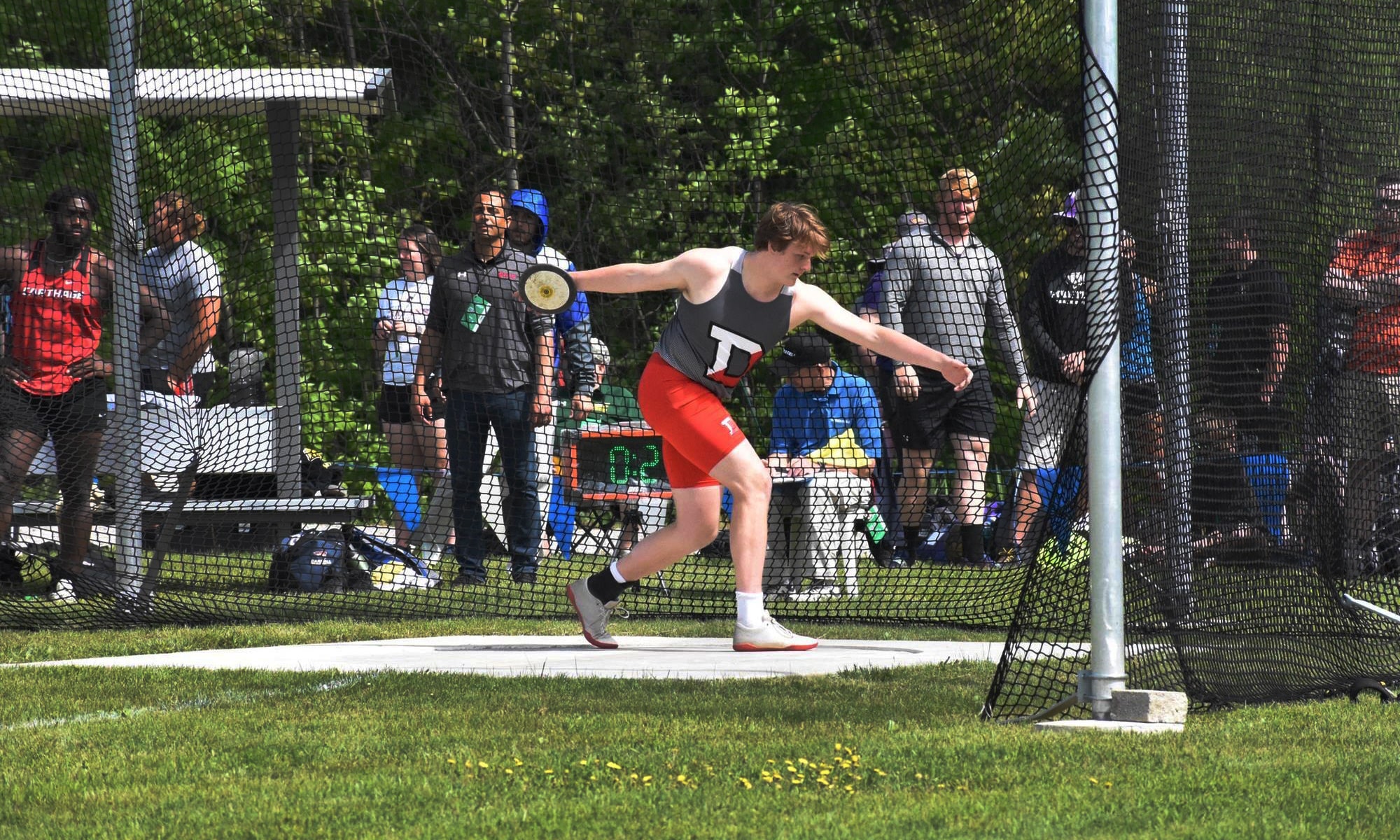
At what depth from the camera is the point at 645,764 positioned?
3.97 metres

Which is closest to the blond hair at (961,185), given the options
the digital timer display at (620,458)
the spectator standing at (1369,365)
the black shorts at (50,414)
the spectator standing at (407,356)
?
the spectator standing at (1369,365)

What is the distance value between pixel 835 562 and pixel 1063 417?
252cm

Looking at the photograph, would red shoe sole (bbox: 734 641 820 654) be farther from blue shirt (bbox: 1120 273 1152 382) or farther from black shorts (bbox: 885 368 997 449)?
black shorts (bbox: 885 368 997 449)

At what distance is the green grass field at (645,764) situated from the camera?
3383 mm

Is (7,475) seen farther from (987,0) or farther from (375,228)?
(987,0)

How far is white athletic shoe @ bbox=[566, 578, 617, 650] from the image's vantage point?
261 inches

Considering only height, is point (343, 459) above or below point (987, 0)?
below

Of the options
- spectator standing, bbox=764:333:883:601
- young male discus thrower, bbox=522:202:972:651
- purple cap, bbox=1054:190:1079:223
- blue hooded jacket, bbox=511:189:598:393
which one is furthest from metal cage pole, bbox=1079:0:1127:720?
blue hooded jacket, bbox=511:189:598:393

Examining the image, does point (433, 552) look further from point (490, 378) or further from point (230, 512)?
point (230, 512)

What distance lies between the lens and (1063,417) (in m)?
6.95

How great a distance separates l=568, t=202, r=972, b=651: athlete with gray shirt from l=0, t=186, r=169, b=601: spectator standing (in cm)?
340

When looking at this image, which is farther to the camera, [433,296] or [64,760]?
[433,296]

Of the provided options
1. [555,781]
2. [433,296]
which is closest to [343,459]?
[433,296]

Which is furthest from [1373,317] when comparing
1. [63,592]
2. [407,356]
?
[63,592]
